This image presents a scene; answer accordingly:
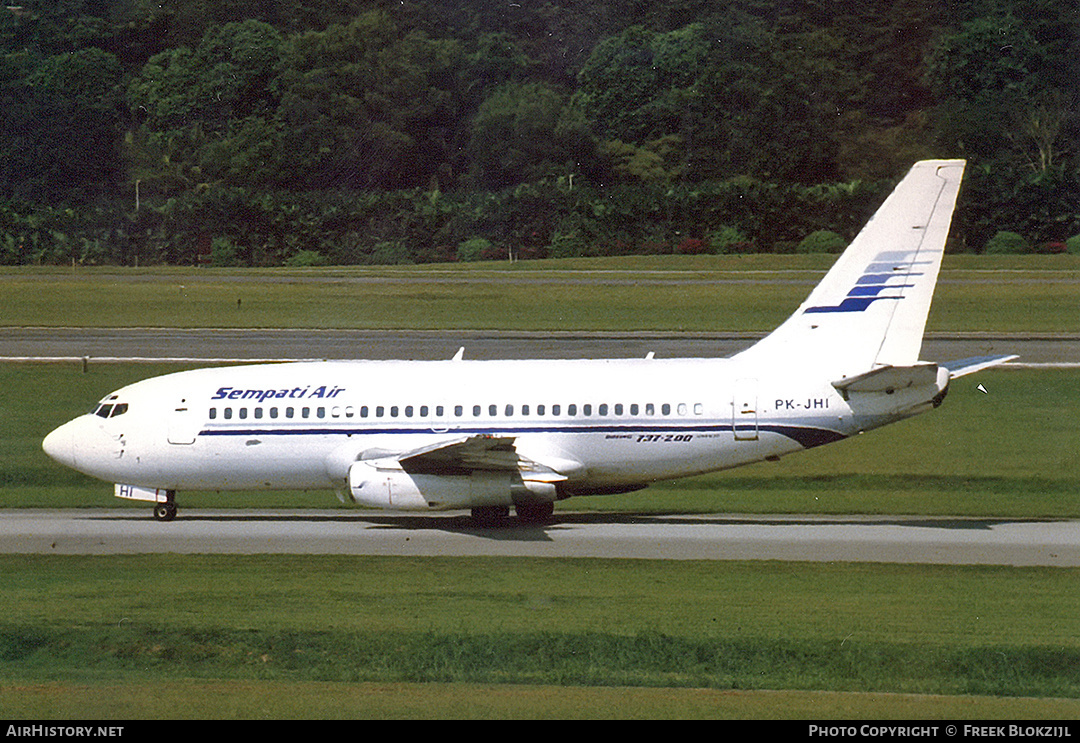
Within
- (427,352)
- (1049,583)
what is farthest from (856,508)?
(427,352)

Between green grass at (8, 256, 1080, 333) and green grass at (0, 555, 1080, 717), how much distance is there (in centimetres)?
3225

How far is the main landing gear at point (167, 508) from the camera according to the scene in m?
32.3

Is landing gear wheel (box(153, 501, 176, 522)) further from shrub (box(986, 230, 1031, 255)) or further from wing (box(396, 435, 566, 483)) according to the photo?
shrub (box(986, 230, 1031, 255))

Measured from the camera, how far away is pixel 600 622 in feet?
71.1

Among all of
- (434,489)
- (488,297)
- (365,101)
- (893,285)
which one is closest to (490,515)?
(434,489)

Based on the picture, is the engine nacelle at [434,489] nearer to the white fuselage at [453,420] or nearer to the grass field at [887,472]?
the white fuselage at [453,420]

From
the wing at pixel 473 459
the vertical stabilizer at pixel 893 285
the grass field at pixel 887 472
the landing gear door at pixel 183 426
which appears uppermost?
the vertical stabilizer at pixel 893 285

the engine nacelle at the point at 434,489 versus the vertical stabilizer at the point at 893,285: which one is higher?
the vertical stabilizer at the point at 893,285

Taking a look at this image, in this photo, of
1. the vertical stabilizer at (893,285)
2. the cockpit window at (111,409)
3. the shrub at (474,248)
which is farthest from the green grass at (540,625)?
the shrub at (474,248)

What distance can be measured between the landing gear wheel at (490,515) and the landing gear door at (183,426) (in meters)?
6.36

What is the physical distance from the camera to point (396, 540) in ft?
95.6

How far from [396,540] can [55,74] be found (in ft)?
98.3

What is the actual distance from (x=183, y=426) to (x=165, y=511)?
7.04 ft

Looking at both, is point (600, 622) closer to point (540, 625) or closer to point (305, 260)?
point (540, 625)
